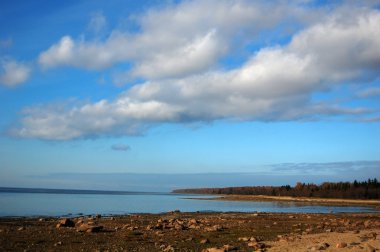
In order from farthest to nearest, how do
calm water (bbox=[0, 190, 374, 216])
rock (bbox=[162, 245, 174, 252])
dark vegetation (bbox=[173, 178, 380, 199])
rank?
dark vegetation (bbox=[173, 178, 380, 199]), calm water (bbox=[0, 190, 374, 216]), rock (bbox=[162, 245, 174, 252])

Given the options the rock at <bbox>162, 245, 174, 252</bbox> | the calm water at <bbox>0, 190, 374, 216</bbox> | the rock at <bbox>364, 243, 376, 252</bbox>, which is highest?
the rock at <bbox>364, 243, 376, 252</bbox>

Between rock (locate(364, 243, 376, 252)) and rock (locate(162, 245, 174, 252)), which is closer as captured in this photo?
rock (locate(364, 243, 376, 252))

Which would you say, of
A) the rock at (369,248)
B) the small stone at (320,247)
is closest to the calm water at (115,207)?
the small stone at (320,247)

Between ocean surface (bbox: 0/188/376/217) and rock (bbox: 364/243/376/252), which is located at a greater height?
rock (bbox: 364/243/376/252)

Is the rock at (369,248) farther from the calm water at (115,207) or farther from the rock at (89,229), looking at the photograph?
the calm water at (115,207)

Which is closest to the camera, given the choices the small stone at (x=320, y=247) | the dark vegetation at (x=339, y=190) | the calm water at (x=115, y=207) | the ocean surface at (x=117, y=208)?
the small stone at (x=320, y=247)

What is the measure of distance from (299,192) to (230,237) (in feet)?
528

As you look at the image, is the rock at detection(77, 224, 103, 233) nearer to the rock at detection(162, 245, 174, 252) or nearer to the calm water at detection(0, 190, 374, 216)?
the rock at detection(162, 245, 174, 252)

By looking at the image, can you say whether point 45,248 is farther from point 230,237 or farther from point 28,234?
point 230,237

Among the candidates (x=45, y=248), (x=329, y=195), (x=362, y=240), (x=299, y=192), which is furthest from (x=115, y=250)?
(x=299, y=192)

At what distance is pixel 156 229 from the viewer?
103ft

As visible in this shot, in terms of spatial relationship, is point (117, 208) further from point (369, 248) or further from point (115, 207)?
point (369, 248)

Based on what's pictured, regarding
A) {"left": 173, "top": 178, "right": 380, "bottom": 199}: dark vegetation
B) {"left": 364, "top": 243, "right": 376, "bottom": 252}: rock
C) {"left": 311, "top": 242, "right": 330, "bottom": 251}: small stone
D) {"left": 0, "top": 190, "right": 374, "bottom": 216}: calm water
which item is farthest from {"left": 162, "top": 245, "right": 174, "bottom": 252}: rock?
{"left": 173, "top": 178, "right": 380, "bottom": 199}: dark vegetation

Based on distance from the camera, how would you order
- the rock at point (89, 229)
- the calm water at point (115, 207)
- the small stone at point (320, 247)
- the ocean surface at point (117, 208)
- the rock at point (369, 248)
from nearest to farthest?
1. the rock at point (369, 248)
2. the small stone at point (320, 247)
3. the rock at point (89, 229)
4. the ocean surface at point (117, 208)
5. the calm water at point (115, 207)
